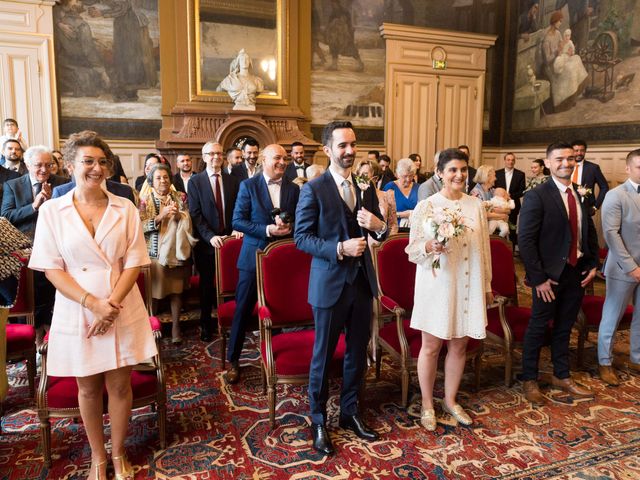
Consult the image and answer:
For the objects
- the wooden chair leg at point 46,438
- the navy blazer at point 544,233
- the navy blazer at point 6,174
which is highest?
the navy blazer at point 6,174

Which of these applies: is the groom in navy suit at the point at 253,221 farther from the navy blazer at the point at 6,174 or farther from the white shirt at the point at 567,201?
the navy blazer at the point at 6,174

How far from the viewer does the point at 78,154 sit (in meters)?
2.43

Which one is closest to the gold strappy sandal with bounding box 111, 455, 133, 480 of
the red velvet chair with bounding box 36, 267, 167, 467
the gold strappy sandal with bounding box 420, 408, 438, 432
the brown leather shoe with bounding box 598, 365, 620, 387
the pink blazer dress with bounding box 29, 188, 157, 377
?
the red velvet chair with bounding box 36, 267, 167, 467

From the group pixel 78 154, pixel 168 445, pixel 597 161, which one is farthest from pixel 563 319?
pixel 597 161

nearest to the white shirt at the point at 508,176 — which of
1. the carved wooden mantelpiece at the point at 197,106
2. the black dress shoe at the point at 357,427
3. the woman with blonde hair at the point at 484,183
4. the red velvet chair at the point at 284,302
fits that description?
the carved wooden mantelpiece at the point at 197,106

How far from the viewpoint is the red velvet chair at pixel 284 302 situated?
325 cm

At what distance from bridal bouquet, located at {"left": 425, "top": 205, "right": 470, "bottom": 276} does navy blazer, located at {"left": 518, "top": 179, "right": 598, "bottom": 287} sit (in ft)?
2.73

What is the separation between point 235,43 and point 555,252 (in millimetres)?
7987

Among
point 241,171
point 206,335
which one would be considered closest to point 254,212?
point 206,335

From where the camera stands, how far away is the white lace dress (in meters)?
3.06

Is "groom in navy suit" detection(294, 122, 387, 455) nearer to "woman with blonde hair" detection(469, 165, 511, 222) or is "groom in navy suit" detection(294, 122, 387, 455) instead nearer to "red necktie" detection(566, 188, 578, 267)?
"red necktie" detection(566, 188, 578, 267)

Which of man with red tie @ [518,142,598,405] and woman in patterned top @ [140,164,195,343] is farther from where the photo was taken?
woman in patterned top @ [140,164,195,343]

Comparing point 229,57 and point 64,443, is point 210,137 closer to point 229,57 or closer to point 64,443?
Result: point 229,57

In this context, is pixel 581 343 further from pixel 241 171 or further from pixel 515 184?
pixel 515 184
